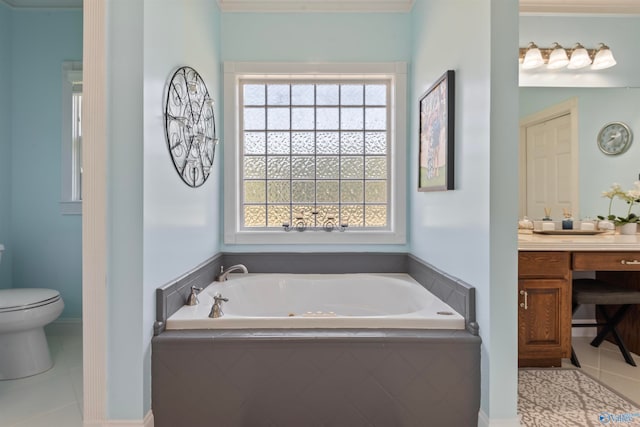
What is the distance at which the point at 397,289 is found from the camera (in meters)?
2.72

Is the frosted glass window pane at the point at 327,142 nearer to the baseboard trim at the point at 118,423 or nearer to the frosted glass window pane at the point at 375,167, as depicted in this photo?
the frosted glass window pane at the point at 375,167

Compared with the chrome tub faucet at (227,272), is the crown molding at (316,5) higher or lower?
higher

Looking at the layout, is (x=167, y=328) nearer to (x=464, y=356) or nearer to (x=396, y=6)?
(x=464, y=356)

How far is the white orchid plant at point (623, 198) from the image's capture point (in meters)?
2.91

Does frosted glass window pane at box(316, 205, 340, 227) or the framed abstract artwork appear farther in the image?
frosted glass window pane at box(316, 205, 340, 227)

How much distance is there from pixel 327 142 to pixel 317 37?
80cm

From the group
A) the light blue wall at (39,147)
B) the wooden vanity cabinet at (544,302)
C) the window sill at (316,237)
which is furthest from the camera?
the light blue wall at (39,147)

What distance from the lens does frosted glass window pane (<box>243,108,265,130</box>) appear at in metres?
3.16

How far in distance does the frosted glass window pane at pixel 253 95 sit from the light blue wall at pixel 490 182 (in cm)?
163

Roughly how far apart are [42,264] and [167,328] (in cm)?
198

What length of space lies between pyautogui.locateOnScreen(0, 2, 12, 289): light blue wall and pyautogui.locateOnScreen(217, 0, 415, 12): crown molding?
177 centimetres

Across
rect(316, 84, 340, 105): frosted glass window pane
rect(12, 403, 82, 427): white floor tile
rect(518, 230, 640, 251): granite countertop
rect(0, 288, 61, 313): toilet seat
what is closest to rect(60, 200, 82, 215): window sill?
rect(0, 288, 61, 313): toilet seat

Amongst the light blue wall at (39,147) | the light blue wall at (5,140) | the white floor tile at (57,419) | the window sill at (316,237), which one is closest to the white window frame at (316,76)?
the window sill at (316,237)

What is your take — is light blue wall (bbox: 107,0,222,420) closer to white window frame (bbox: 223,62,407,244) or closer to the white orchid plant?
white window frame (bbox: 223,62,407,244)
